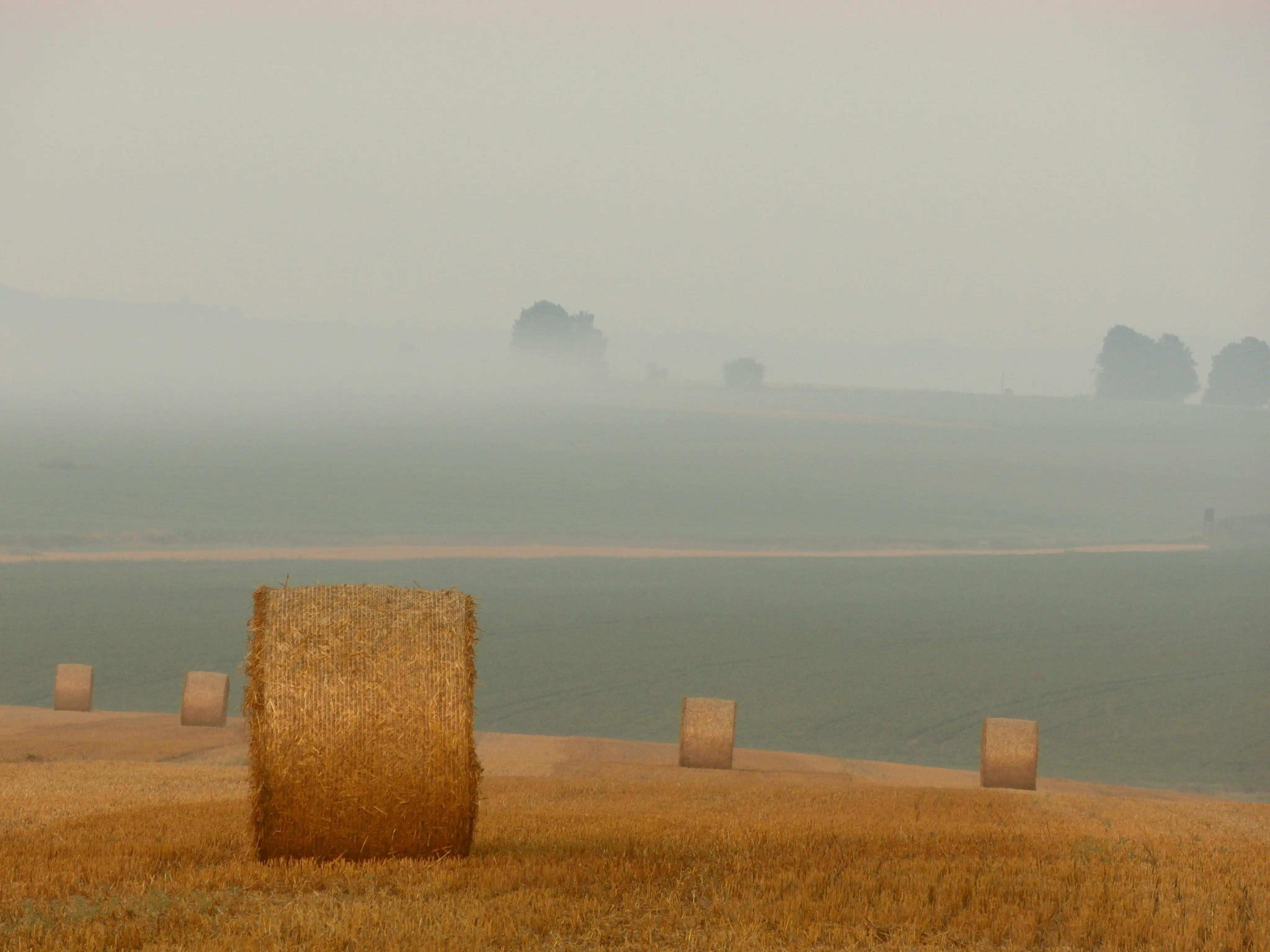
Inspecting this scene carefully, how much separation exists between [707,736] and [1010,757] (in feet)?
15.7

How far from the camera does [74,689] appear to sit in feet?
97.6

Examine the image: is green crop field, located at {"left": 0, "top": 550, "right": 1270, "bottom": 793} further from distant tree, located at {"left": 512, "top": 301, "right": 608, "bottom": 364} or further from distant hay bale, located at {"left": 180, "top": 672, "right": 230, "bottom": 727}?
distant tree, located at {"left": 512, "top": 301, "right": 608, "bottom": 364}

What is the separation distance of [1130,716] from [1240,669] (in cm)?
1315

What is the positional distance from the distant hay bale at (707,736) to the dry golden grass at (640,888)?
1005 centimetres

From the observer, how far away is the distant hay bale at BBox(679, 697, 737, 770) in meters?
24.5

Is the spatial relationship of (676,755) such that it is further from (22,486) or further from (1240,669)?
(22,486)

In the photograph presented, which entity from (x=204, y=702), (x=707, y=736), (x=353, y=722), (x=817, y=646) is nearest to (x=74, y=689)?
(x=204, y=702)

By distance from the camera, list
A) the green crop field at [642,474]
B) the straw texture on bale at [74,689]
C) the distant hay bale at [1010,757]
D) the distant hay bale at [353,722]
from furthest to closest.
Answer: the green crop field at [642,474] < the straw texture on bale at [74,689] < the distant hay bale at [1010,757] < the distant hay bale at [353,722]

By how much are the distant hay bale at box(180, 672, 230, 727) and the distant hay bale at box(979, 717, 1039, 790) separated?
1336 cm

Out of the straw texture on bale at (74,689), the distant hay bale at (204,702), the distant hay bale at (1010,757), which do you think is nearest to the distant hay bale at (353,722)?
the distant hay bale at (1010,757)

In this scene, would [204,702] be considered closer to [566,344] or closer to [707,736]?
[707,736]

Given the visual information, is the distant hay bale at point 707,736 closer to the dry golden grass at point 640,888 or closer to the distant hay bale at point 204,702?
the distant hay bale at point 204,702

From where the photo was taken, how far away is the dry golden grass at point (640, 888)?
338 inches

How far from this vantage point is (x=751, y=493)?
119 meters
